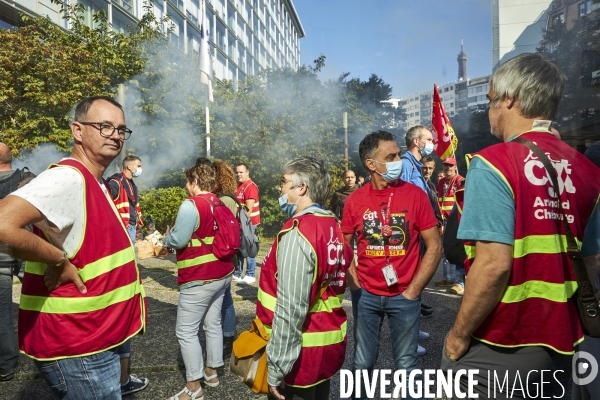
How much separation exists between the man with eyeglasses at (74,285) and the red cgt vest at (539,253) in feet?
4.49

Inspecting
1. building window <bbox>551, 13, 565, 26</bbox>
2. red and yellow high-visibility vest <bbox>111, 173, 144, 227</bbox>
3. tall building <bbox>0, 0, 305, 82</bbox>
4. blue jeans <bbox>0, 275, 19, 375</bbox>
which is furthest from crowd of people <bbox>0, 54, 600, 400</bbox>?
building window <bbox>551, 13, 565, 26</bbox>

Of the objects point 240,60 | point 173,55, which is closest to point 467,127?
point 173,55

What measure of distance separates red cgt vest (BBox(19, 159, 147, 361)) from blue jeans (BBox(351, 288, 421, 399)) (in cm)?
139

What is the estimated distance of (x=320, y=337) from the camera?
6.07 feet

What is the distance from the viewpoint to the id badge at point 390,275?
245 centimetres

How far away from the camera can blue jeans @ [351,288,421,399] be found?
2453 mm

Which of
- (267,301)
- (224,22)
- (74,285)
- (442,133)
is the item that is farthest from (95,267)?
(224,22)

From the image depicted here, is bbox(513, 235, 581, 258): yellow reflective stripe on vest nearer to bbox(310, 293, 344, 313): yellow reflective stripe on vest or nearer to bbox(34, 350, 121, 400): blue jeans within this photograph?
bbox(310, 293, 344, 313): yellow reflective stripe on vest

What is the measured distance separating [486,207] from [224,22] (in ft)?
107

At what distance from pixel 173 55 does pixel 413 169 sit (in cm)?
1173

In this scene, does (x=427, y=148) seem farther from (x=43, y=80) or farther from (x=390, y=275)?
(x=43, y=80)

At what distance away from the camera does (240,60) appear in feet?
118

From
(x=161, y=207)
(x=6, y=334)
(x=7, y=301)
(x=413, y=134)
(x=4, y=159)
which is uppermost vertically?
(x=413, y=134)

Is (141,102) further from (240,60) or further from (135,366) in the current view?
(240,60)
